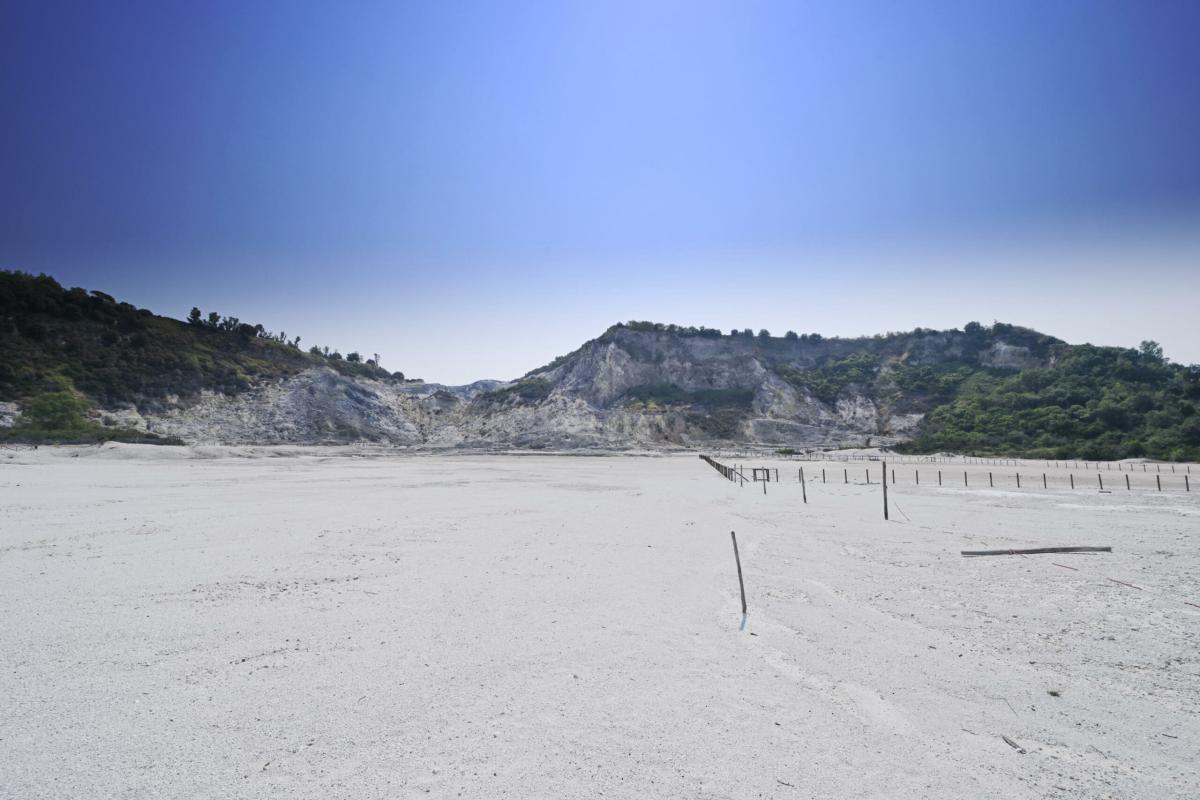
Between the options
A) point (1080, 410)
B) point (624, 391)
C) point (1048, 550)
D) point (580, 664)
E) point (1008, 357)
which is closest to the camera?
point (580, 664)

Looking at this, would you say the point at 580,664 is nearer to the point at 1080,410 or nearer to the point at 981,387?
the point at 1080,410

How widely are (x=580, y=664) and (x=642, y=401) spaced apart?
81485mm

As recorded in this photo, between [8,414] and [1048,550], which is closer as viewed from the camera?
[1048,550]

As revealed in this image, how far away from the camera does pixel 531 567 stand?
41.4 ft

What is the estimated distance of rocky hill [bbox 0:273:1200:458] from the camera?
191 ft

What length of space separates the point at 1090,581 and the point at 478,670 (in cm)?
1327

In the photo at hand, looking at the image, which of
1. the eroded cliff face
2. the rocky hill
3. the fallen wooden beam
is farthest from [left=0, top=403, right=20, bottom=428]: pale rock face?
the fallen wooden beam

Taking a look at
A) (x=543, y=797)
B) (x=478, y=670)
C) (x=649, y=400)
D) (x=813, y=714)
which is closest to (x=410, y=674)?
(x=478, y=670)

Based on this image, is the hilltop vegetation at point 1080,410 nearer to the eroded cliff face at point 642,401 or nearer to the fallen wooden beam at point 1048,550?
the eroded cliff face at point 642,401

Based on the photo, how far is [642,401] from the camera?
88688 millimetres

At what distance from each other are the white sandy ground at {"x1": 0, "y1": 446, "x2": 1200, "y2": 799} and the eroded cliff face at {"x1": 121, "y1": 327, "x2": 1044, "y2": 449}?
60405 millimetres

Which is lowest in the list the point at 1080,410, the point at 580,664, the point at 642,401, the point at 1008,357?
the point at 580,664

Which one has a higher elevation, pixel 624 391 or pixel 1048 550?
pixel 624 391

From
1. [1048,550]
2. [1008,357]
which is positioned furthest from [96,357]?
[1008,357]
